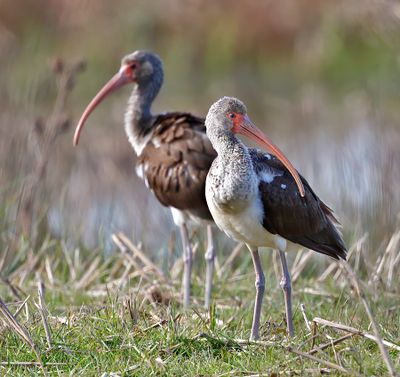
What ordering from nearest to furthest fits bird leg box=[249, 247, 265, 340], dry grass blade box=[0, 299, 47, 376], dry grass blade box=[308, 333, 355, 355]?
1. dry grass blade box=[308, 333, 355, 355]
2. dry grass blade box=[0, 299, 47, 376]
3. bird leg box=[249, 247, 265, 340]

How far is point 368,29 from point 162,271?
11.7 meters

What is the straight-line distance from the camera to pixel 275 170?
566 cm

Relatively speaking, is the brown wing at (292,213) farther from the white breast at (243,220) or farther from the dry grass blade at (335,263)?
the dry grass blade at (335,263)

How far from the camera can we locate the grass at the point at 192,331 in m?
4.59

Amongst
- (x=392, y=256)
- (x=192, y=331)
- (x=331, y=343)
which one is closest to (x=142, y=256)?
(x=392, y=256)

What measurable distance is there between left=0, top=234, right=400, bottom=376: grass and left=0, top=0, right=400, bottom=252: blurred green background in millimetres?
1210

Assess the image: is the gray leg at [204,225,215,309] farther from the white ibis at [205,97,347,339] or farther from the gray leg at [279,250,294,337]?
the white ibis at [205,97,347,339]

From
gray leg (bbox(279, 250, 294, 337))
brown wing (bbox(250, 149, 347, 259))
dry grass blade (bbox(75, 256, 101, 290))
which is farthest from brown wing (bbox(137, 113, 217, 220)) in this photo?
gray leg (bbox(279, 250, 294, 337))

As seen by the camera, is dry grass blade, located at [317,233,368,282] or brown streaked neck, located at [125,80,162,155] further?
brown streaked neck, located at [125,80,162,155]

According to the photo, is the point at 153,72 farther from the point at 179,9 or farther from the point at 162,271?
the point at 179,9

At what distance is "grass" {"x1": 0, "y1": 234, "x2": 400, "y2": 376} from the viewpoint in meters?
4.59

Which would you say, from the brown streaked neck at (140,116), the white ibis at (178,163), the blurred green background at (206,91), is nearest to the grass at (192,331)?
the white ibis at (178,163)

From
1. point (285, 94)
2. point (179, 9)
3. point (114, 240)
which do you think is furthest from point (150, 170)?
point (179, 9)

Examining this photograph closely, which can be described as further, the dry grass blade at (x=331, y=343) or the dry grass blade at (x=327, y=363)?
the dry grass blade at (x=331, y=343)
